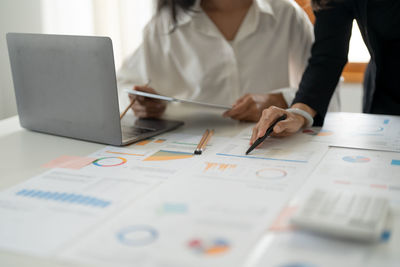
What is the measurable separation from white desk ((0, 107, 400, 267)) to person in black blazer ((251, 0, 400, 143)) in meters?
0.18

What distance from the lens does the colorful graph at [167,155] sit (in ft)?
2.85

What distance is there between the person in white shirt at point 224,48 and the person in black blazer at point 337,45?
0.26 m

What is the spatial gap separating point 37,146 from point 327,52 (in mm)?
761

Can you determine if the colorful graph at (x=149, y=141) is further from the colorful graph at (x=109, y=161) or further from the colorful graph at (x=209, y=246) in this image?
the colorful graph at (x=209, y=246)

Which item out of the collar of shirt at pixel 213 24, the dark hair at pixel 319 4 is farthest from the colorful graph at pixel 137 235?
the collar of shirt at pixel 213 24

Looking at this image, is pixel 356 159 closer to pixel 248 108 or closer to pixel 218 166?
pixel 218 166

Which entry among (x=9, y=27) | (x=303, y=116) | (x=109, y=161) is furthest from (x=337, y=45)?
(x=9, y=27)

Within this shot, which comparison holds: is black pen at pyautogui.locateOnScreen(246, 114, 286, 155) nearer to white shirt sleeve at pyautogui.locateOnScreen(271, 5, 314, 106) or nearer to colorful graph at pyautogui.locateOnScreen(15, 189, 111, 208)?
colorful graph at pyautogui.locateOnScreen(15, 189, 111, 208)

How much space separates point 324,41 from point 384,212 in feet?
2.37

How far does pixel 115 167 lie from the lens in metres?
0.82

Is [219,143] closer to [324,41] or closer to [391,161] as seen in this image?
[391,161]

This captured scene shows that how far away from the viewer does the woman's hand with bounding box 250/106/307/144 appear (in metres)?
0.94

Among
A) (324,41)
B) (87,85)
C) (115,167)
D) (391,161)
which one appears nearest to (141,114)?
(87,85)

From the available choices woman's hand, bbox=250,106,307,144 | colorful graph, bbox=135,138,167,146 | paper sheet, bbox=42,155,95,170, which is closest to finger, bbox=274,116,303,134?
woman's hand, bbox=250,106,307,144
